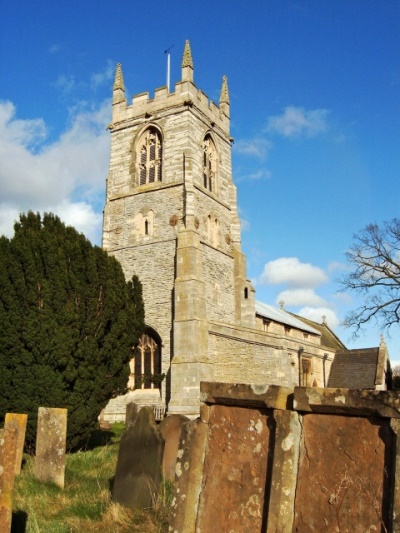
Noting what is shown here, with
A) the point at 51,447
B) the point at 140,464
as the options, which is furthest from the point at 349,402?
the point at 51,447

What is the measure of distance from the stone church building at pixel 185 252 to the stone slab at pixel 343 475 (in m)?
15.1

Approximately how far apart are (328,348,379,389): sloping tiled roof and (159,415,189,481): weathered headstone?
21990mm

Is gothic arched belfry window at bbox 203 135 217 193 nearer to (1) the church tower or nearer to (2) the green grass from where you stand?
(1) the church tower

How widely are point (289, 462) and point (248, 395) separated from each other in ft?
2.17

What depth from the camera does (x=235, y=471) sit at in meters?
4.68

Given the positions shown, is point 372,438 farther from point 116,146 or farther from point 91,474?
point 116,146

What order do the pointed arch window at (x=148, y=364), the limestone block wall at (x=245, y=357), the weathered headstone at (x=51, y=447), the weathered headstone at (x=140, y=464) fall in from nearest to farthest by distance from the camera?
1. the weathered headstone at (x=140, y=464)
2. the weathered headstone at (x=51, y=447)
3. the limestone block wall at (x=245, y=357)
4. the pointed arch window at (x=148, y=364)

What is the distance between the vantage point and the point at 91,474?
8.92 meters

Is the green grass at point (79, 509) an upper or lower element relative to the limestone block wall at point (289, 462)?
lower

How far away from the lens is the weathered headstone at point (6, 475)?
445cm

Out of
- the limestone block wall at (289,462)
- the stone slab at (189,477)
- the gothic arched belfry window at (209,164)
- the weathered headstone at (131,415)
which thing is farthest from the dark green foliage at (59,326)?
the gothic arched belfry window at (209,164)

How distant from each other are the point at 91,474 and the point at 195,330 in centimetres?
1149

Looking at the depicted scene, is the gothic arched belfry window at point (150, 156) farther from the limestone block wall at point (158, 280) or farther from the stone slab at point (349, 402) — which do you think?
the stone slab at point (349, 402)

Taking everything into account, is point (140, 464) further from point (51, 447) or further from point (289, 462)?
point (289, 462)
